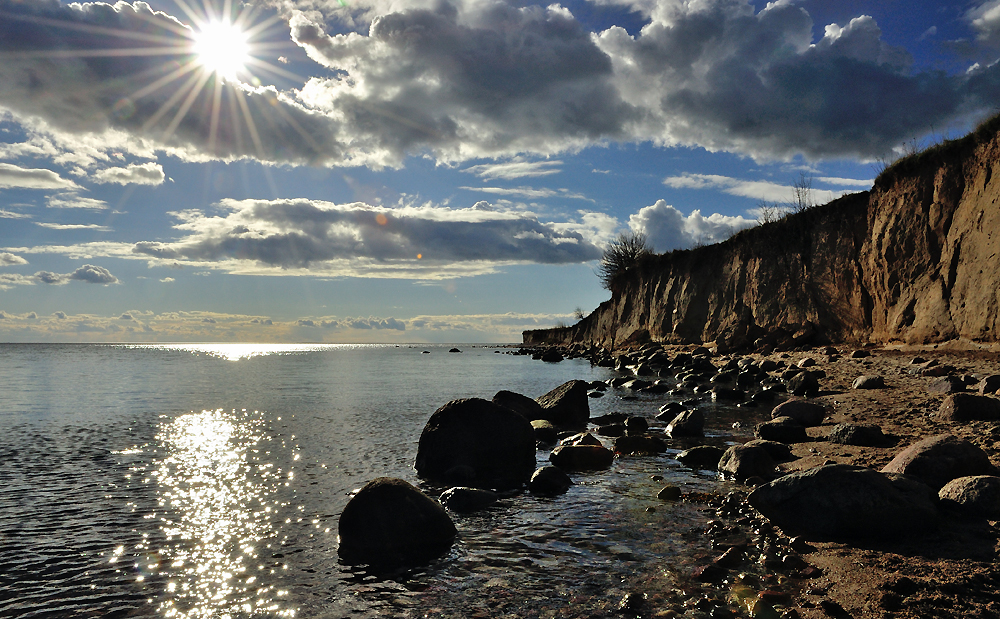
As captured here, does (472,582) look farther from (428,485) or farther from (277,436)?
(277,436)

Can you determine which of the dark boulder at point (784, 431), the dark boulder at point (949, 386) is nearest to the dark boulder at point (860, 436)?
the dark boulder at point (784, 431)

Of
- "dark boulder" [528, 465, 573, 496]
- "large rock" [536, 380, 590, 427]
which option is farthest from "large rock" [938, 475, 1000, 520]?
"large rock" [536, 380, 590, 427]

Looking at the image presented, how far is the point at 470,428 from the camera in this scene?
9.57m

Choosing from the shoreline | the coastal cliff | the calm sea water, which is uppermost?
the coastal cliff

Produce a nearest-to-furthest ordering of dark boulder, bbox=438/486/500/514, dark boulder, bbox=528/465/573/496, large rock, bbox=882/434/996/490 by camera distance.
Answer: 1. large rock, bbox=882/434/996/490
2. dark boulder, bbox=438/486/500/514
3. dark boulder, bbox=528/465/573/496

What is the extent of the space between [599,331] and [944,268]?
4574cm

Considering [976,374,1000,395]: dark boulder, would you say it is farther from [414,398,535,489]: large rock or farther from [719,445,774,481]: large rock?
[414,398,535,489]: large rock

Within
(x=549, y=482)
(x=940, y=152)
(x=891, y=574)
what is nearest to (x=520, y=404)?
(x=549, y=482)

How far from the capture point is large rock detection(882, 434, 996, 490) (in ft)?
21.3

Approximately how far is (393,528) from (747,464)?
→ 5479 mm

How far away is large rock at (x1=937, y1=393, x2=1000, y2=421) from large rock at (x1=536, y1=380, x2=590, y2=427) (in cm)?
761

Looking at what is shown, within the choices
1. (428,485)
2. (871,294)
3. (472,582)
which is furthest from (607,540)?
(871,294)

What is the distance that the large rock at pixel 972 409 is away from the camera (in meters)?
9.63

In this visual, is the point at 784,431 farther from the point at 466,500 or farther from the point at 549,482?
the point at 466,500
